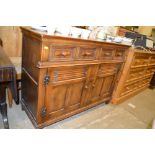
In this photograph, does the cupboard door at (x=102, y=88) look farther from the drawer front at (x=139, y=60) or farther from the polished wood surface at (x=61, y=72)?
Answer: the drawer front at (x=139, y=60)

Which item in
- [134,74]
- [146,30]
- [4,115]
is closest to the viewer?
[4,115]

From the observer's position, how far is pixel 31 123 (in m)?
1.65

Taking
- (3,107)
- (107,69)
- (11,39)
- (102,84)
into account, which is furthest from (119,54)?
(11,39)

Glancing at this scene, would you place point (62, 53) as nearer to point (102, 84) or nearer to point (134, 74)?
point (102, 84)

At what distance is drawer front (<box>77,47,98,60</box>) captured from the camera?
1.43 m

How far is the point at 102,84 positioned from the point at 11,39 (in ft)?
5.38

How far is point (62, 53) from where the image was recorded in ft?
4.19

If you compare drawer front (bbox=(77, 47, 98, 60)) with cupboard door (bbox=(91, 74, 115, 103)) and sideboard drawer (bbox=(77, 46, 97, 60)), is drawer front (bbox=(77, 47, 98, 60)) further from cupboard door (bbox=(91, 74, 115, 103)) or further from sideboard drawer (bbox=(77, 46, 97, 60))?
cupboard door (bbox=(91, 74, 115, 103))

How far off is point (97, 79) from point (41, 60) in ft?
2.83

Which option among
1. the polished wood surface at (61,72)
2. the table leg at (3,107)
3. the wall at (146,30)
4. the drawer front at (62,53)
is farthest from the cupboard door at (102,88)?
the wall at (146,30)

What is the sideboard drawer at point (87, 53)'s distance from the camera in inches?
56.2

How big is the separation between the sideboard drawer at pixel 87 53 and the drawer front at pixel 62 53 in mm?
79
